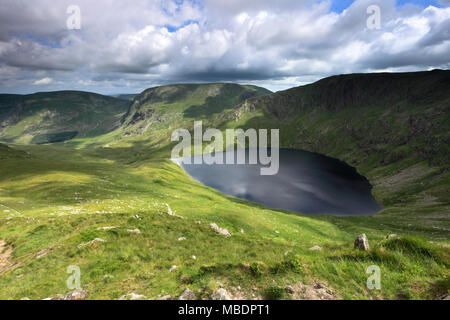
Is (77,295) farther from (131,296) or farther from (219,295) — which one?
(219,295)

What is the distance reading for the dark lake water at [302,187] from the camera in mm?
108250

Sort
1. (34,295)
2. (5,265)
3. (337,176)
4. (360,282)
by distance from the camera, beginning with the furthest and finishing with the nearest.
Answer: (337,176) → (5,265) → (34,295) → (360,282)

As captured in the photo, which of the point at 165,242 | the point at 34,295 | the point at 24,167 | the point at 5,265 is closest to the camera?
the point at 34,295

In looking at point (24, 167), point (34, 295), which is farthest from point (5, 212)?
point (24, 167)

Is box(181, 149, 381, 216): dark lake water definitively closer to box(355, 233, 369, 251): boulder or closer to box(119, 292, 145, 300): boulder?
box(355, 233, 369, 251): boulder

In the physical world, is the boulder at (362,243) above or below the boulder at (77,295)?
above

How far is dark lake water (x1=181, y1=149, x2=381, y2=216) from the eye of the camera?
108m

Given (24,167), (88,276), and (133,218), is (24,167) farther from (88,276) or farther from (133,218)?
(88,276)

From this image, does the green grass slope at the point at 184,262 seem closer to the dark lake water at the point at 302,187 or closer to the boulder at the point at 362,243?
the boulder at the point at 362,243

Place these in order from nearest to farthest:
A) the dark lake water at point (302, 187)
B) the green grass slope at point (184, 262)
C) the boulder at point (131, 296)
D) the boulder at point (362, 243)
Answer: the green grass slope at point (184, 262), the boulder at point (131, 296), the boulder at point (362, 243), the dark lake water at point (302, 187)

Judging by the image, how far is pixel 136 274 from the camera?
13.0m

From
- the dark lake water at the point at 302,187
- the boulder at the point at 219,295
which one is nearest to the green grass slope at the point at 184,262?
the boulder at the point at 219,295

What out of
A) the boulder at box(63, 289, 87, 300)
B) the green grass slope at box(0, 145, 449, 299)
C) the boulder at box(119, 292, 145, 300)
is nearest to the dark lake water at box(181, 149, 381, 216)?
the green grass slope at box(0, 145, 449, 299)

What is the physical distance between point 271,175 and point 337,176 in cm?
5199
